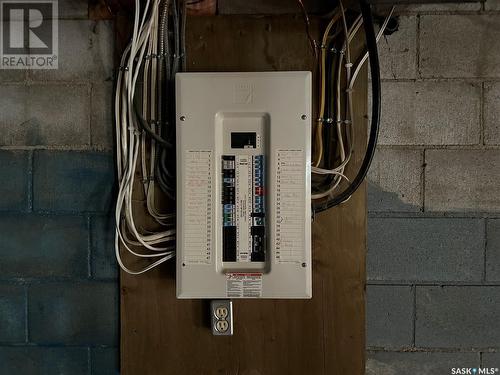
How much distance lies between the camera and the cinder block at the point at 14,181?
3.79ft

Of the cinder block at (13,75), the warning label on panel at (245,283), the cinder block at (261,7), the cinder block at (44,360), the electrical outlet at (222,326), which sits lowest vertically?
the cinder block at (44,360)

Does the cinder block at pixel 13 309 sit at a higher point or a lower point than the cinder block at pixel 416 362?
higher

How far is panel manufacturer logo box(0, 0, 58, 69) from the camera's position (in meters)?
1.16

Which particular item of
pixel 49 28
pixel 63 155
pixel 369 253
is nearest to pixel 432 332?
pixel 369 253

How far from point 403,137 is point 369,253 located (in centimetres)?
33

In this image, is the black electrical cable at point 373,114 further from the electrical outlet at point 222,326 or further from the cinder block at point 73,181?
the cinder block at point 73,181

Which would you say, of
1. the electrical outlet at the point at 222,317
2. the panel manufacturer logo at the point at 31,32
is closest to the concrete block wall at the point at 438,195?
the electrical outlet at the point at 222,317

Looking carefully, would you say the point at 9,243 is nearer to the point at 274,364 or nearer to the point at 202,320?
the point at 202,320

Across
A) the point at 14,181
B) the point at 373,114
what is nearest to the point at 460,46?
the point at 373,114

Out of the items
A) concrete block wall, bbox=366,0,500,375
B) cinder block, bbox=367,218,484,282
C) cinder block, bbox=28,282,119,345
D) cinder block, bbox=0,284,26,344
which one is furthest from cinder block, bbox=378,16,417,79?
A: cinder block, bbox=0,284,26,344

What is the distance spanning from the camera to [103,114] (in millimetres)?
1145

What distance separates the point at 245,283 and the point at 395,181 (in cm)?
49

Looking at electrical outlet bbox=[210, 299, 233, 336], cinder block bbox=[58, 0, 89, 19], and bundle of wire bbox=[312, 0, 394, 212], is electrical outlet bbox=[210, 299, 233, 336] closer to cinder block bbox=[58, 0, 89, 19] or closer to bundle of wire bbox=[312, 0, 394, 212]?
bundle of wire bbox=[312, 0, 394, 212]

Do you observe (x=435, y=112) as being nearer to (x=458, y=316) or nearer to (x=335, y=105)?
(x=335, y=105)
